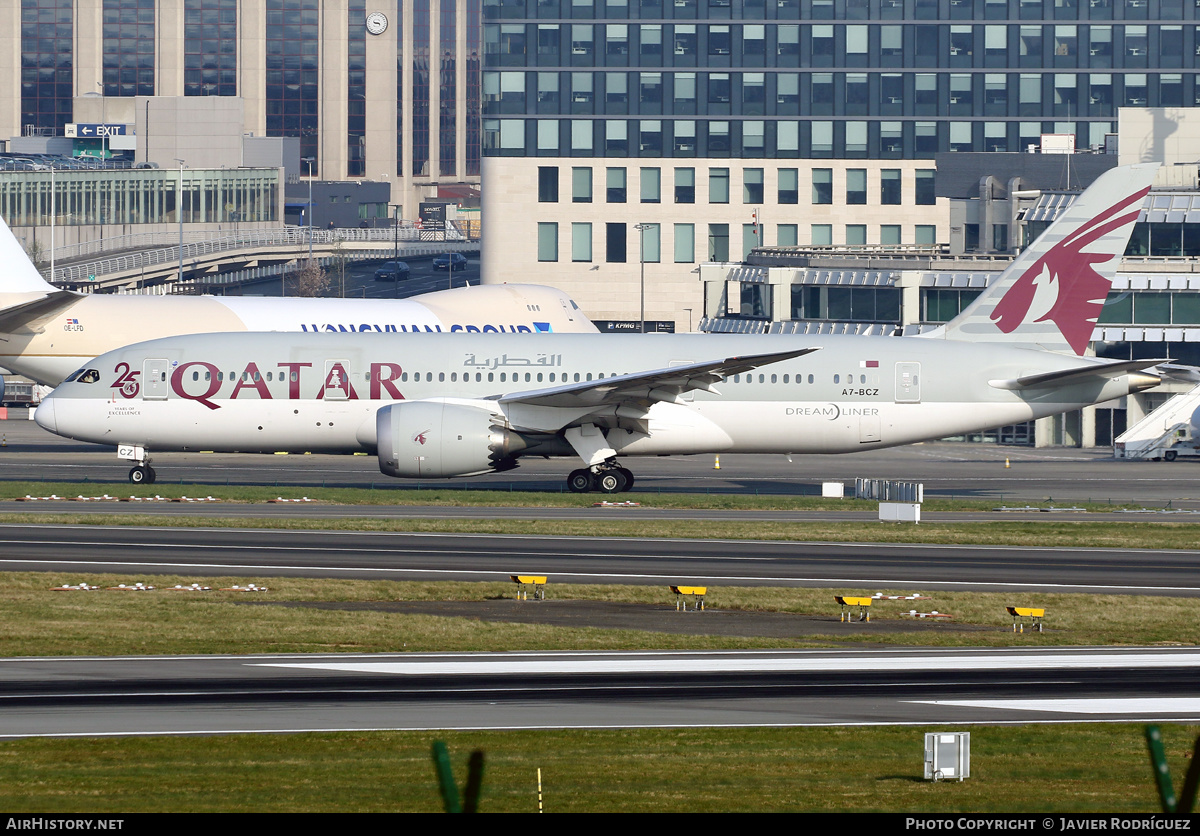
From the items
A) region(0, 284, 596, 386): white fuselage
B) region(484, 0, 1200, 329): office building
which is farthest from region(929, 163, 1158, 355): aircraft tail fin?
region(484, 0, 1200, 329): office building

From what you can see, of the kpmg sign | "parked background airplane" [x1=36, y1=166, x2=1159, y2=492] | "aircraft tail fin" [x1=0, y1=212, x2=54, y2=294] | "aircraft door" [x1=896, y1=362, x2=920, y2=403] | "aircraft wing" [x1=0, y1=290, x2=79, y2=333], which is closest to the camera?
"parked background airplane" [x1=36, y1=166, x2=1159, y2=492]

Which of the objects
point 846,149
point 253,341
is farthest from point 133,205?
point 253,341

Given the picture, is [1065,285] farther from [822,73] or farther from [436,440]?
[822,73]

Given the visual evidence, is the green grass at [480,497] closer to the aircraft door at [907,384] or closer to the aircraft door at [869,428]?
the aircraft door at [869,428]

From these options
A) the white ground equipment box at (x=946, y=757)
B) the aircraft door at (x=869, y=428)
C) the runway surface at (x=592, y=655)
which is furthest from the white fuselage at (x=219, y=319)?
the white ground equipment box at (x=946, y=757)

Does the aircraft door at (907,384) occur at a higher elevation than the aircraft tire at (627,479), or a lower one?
higher

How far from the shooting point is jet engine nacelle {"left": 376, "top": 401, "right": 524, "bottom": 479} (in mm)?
44188

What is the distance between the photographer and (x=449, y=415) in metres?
44.6

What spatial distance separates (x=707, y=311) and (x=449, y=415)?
53216 mm

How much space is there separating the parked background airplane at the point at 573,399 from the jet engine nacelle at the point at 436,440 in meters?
0.17

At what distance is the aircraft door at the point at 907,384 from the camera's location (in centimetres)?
4688

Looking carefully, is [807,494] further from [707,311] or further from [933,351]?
[707,311]

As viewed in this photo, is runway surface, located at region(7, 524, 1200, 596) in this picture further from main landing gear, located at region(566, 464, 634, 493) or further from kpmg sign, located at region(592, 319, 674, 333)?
kpmg sign, located at region(592, 319, 674, 333)

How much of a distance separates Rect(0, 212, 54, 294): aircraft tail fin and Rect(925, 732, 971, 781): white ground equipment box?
177 feet
